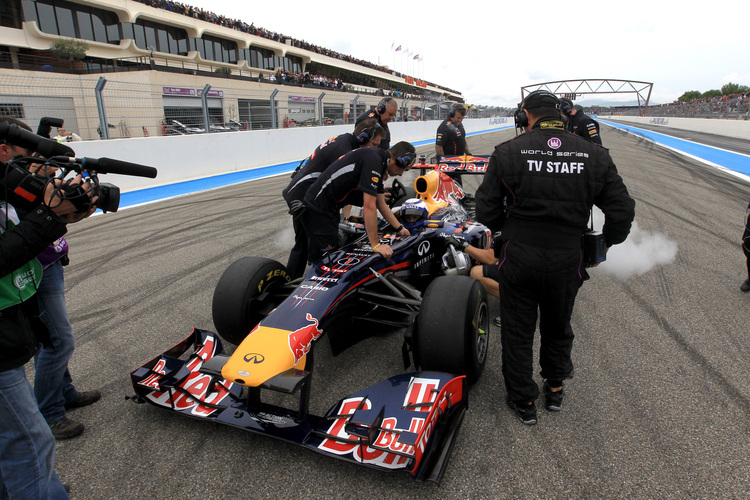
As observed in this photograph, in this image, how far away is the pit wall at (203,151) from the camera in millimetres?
9242

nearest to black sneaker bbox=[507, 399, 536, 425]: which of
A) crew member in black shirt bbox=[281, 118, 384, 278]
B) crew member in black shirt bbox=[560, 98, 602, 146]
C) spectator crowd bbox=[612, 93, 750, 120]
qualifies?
crew member in black shirt bbox=[281, 118, 384, 278]

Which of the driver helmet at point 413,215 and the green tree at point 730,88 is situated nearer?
the driver helmet at point 413,215

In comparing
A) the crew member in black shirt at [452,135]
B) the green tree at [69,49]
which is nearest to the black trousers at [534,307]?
the crew member in black shirt at [452,135]

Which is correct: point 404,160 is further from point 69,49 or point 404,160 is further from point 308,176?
point 69,49

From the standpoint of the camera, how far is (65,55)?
23.6 m

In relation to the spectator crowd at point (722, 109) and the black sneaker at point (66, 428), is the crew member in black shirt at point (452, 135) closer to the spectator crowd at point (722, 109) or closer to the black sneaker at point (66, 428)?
the black sneaker at point (66, 428)

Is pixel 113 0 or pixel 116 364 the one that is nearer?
pixel 116 364

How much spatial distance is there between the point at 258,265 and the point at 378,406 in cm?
155

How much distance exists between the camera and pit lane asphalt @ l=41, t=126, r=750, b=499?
2.18m

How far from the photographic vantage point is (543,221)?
2.47 meters

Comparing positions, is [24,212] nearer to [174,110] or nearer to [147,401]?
[147,401]

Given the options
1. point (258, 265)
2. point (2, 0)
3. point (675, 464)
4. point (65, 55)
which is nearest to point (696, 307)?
point (675, 464)

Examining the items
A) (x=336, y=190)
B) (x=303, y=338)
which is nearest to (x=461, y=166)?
(x=336, y=190)

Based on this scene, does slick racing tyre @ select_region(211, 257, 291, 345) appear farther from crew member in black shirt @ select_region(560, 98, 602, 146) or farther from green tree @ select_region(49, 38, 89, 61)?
green tree @ select_region(49, 38, 89, 61)
